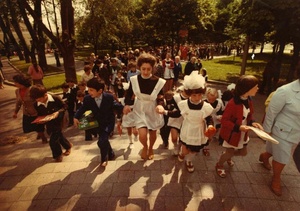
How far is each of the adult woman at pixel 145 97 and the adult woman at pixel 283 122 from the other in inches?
76.4

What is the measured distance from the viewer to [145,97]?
4.44m

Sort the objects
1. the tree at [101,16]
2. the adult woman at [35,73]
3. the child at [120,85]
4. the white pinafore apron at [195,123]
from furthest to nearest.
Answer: the tree at [101,16], the adult woman at [35,73], the child at [120,85], the white pinafore apron at [195,123]

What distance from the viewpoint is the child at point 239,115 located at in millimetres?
3650

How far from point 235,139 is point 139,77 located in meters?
2.06

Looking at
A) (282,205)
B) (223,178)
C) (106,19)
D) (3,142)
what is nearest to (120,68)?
(3,142)

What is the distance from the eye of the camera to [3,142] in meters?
6.76

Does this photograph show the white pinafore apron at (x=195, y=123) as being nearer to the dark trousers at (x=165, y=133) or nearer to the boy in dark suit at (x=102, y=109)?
the boy in dark suit at (x=102, y=109)

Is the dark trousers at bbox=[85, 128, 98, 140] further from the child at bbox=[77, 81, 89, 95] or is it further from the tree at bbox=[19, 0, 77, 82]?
the tree at bbox=[19, 0, 77, 82]

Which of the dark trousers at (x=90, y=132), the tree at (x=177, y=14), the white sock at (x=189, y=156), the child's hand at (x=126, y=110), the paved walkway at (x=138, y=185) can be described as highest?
the tree at (x=177, y=14)

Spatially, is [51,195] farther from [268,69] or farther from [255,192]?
[268,69]

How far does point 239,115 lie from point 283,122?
0.71 meters

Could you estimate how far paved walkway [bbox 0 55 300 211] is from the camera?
3.53 metres

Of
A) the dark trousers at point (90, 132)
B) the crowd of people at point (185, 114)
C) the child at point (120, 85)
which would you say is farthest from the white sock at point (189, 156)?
the child at point (120, 85)

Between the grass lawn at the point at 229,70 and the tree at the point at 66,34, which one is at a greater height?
the tree at the point at 66,34
